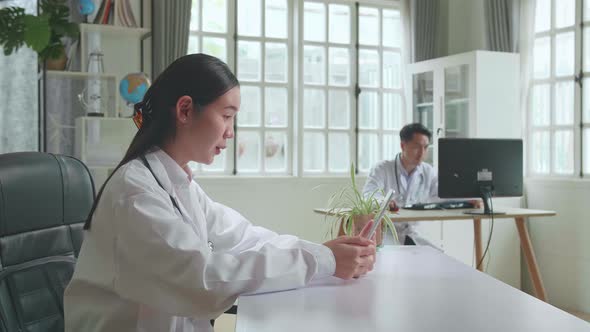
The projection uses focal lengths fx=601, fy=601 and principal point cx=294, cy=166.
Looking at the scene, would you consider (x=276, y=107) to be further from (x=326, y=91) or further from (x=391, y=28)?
(x=391, y=28)

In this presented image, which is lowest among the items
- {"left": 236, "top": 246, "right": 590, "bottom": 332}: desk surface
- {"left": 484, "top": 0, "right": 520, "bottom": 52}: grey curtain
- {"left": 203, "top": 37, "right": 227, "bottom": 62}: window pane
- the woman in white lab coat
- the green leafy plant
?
{"left": 236, "top": 246, "right": 590, "bottom": 332}: desk surface

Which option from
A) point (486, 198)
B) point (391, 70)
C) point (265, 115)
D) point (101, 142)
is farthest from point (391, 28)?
point (101, 142)

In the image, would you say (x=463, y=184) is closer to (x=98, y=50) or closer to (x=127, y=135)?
(x=127, y=135)

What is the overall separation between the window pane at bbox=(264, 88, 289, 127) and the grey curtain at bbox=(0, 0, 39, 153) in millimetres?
1840

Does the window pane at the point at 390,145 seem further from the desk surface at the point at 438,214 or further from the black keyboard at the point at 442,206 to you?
the desk surface at the point at 438,214

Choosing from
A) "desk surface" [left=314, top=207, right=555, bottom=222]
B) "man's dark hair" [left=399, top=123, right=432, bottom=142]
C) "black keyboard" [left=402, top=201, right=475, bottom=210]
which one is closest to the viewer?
"desk surface" [left=314, top=207, right=555, bottom=222]

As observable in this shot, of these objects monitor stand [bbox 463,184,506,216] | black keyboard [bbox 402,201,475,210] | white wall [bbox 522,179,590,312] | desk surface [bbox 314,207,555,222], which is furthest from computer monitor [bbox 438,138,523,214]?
white wall [bbox 522,179,590,312]

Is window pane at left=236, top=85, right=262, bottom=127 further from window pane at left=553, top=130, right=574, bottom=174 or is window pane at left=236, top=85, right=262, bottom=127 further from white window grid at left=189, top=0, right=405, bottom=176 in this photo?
window pane at left=553, top=130, right=574, bottom=174

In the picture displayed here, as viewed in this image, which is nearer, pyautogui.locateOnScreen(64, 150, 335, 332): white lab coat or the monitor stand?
pyautogui.locateOnScreen(64, 150, 335, 332): white lab coat

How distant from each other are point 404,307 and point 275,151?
13.1 feet

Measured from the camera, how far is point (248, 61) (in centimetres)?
507

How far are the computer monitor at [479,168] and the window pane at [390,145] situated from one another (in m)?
1.94

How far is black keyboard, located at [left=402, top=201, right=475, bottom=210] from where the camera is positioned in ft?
→ 12.6

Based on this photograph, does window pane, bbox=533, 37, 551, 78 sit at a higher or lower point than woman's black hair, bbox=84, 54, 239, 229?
higher
